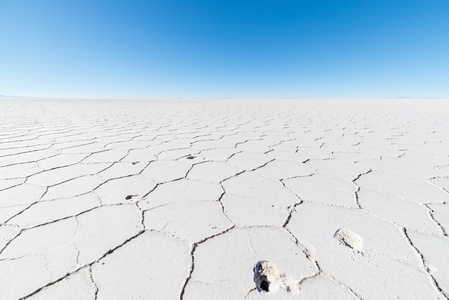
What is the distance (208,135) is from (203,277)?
232 centimetres

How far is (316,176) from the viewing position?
1419 mm

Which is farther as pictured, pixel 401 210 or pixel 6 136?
pixel 6 136

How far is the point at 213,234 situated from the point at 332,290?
1.45ft

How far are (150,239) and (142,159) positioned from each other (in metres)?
1.09

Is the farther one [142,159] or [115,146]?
[115,146]

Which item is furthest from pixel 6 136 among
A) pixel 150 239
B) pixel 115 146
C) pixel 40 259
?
pixel 150 239

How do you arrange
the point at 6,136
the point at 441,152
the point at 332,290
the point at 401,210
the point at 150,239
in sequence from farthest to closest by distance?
the point at 6,136
the point at 441,152
the point at 401,210
the point at 150,239
the point at 332,290

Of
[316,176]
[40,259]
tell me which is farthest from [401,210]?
[40,259]

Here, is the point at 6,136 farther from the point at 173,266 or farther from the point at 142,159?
the point at 173,266

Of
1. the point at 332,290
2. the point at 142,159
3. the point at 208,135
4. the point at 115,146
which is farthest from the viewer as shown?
the point at 208,135

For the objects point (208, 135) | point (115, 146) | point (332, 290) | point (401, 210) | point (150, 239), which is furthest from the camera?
point (208, 135)

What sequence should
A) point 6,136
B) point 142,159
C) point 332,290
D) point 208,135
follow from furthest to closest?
point 208,135
point 6,136
point 142,159
point 332,290

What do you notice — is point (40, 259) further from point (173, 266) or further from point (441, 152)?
point (441, 152)

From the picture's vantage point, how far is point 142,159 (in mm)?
1768
